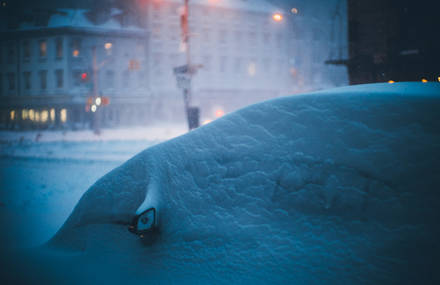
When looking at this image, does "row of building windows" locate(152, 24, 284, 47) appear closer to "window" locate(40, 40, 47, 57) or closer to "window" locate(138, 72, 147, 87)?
"window" locate(138, 72, 147, 87)

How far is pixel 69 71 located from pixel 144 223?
107 feet

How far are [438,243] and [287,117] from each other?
39.7 inches

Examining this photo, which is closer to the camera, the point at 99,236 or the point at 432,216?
the point at 432,216

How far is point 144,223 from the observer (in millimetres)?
2025

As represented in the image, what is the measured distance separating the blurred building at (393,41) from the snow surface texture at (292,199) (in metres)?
15.6

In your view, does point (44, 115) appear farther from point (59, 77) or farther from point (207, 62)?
point (207, 62)

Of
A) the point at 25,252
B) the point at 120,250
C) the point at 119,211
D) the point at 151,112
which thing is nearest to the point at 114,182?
the point at 119,211

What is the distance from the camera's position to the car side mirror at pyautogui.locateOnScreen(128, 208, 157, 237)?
2.01 metres

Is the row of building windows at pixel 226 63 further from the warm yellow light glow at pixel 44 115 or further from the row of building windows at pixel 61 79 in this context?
the warm yellow light glow at pixel 44 115

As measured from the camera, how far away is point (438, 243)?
1306 mm

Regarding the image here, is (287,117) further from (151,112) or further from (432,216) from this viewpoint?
(151,112)

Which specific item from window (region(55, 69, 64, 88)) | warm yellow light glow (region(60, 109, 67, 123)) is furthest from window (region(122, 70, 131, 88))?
warm yellow light glow (region(60, 109, 67, 123))

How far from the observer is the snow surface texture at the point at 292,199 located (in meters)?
1.43

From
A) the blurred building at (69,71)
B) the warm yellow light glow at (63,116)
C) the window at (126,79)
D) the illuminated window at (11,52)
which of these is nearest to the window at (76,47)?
the blurred building at (69,71)
